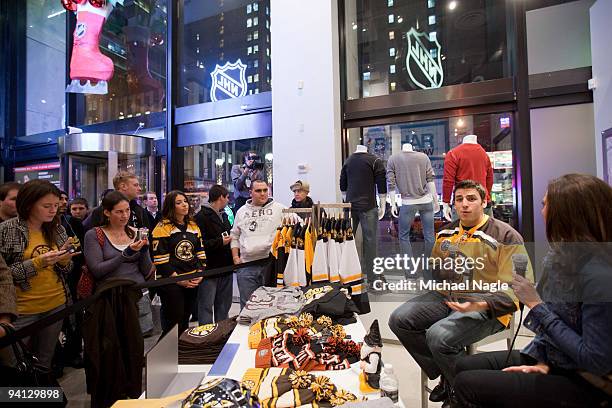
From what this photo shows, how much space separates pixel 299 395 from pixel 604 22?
17.3 ft

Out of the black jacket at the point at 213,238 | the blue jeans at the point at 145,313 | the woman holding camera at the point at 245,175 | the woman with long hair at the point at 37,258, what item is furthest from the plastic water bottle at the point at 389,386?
the woman holding camera at the point at 245,175

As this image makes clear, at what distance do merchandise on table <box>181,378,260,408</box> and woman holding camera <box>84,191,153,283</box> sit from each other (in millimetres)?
1438

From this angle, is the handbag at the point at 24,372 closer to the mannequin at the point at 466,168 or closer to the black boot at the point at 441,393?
the black boot at the point at 441,393

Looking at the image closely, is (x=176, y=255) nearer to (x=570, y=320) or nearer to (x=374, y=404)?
(x=374, y=404)

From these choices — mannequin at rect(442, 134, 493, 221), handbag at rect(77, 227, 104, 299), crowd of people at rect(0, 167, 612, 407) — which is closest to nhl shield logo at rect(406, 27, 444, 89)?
mannequin at rect(442, 134, 493, 221)

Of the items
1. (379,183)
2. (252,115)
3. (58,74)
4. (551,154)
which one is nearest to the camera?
(379,183)

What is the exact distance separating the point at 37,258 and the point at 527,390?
248 centimetres

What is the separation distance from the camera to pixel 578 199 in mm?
1157

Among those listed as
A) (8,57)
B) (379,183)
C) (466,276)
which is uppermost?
(8,57)

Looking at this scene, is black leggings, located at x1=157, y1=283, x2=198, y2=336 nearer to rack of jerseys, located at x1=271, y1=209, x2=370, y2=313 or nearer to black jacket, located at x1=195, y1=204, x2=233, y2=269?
black jacket, located at x1=195, y1=204, x2=233, y2=269

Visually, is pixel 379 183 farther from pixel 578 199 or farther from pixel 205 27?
pixel 205 27

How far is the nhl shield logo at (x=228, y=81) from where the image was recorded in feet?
19.1

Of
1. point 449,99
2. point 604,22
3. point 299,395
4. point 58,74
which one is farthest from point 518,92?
point 58,74

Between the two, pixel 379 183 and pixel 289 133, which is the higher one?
pixel 289 133
